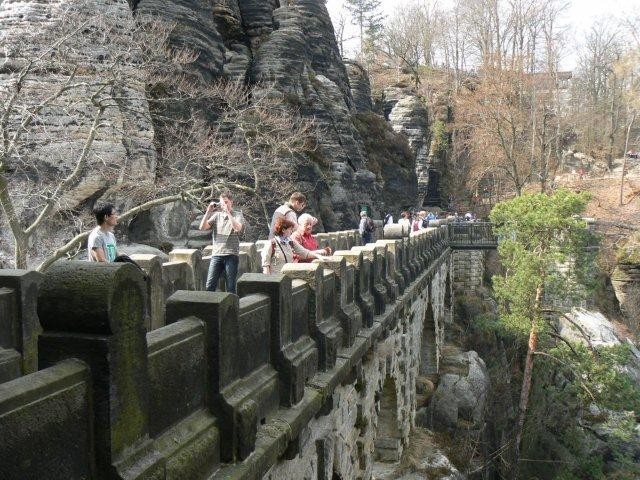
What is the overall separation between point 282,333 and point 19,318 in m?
1.98

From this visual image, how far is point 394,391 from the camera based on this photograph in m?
11.6

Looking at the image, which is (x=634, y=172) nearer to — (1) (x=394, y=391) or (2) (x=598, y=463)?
(2) (x=598, y=463)

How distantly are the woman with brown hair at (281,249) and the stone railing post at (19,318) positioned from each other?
2.61 m

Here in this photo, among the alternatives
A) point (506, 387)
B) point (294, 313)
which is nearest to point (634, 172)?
point (506, 387)

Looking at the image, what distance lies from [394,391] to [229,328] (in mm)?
9012

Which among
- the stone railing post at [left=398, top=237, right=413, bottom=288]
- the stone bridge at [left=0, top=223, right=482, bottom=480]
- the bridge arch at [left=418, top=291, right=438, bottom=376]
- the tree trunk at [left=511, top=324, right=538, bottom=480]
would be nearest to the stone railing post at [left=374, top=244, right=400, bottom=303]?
the stone railing post at [left=398, top=237, right=413, bottom=288]

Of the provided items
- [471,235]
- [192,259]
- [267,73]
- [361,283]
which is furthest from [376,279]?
[471,235]

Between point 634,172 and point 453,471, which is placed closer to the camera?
point 453,471

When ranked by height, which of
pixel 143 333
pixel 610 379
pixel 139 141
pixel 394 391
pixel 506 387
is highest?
pixel 139 141

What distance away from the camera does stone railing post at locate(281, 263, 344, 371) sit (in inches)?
194

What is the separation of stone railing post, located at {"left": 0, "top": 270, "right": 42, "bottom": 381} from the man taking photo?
266cm

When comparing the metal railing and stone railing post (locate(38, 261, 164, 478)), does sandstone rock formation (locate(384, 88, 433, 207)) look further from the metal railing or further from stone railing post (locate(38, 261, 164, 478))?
stone railing post (locate(38, 261, 164, 478))

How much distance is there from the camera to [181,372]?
2.87 m

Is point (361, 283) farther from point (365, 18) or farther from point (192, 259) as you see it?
point (365, 18)
